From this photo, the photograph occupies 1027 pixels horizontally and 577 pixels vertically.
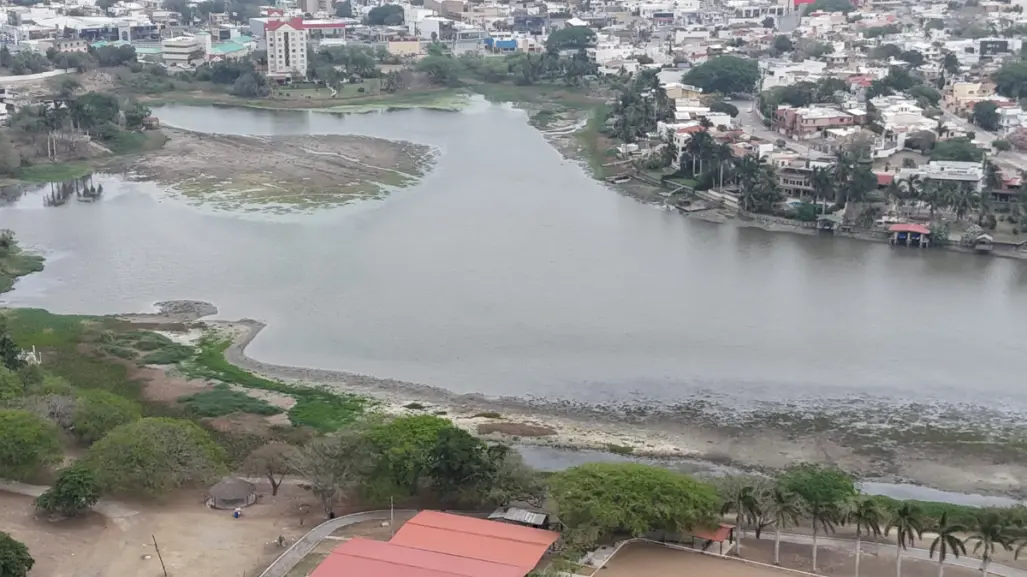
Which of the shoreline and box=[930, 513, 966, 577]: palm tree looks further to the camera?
the shoreline

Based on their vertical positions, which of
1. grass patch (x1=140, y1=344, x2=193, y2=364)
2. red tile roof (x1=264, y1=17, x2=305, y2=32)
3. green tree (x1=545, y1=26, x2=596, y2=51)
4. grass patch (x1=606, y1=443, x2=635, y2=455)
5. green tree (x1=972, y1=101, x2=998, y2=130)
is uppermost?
red tile roof (x1=264, y1=17, x2=305, y2=32)

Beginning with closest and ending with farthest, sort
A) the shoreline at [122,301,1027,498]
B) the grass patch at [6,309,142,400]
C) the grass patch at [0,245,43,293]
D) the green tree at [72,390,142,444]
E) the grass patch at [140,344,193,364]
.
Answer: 1. the green tree at [72,390,142,444]
2. the shoreline at [122,301,1027,498]
3. the grass patch at [6,309,142,400]
4. the grass patch at [140,344,193,364]
5. the grass patch at [0,245,43,293]

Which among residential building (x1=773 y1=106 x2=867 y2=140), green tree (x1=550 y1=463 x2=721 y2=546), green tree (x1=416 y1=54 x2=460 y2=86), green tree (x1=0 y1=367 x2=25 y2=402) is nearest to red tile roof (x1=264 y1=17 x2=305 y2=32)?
green tree (x1=416 y1=54 x2=460 y2=86)

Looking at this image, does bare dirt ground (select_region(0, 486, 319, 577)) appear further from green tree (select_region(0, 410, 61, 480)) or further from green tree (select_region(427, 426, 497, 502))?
green tree (select_region(427, 426, 497, 502))

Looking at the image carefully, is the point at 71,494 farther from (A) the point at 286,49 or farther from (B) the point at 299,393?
(A) the point at 286,49

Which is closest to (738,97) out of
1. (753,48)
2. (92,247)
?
(753,48)
